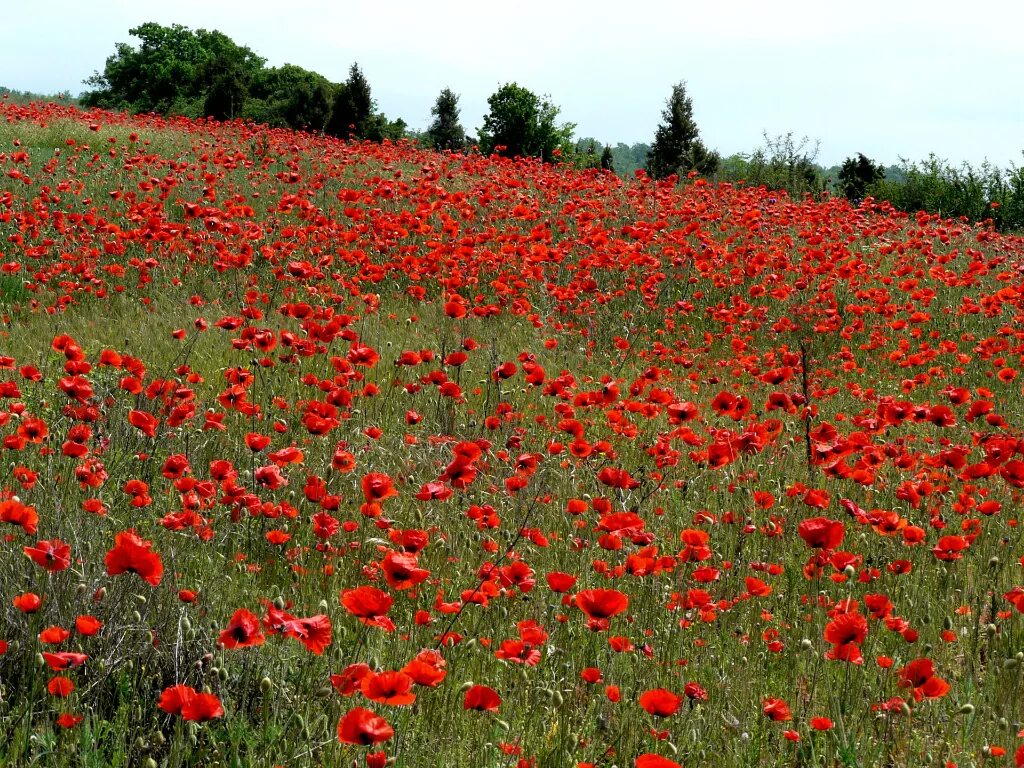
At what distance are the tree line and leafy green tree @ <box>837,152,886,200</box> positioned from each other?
0.14 ft

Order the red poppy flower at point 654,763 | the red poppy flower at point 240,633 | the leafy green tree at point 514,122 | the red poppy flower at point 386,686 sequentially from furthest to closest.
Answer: the leafy green tree at point 514,122 → the red poppy flower at point 240,633 → the red poppy flower at point 386,686 → the red poppy flower at point 654,763

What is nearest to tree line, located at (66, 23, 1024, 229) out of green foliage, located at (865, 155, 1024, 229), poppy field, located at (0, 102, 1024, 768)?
green foliage, located at (865, 155, 1024, 229)

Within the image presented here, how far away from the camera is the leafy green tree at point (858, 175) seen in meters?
28.4

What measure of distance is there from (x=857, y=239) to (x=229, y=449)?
408 inches

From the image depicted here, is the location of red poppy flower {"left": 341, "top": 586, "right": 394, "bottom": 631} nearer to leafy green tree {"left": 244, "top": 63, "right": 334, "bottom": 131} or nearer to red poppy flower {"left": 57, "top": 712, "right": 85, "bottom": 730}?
red poppy flower {"left": 57, "top": 712, "right": 85, "bottom": 730}

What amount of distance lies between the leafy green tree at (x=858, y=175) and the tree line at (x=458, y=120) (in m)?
0.04

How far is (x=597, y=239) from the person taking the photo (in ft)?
25.8

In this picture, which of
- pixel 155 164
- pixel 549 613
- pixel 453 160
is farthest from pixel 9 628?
pixel 453 160

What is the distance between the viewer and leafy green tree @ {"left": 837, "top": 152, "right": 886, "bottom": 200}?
A: 28.4m

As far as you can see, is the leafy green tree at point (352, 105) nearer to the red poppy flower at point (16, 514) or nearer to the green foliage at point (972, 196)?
the green foliage at point (972, 196)

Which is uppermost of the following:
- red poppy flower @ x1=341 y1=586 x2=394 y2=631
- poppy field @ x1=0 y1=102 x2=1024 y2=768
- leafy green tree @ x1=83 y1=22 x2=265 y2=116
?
leafy green tree @ x1=83 y1=22 x2=265 y2=116

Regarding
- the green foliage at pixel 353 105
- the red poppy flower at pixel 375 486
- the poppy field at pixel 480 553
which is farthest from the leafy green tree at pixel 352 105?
the red poppy flower at pixel 375 486

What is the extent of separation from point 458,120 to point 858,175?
2086cm

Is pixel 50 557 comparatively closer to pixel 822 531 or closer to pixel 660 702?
pixel 660 702
